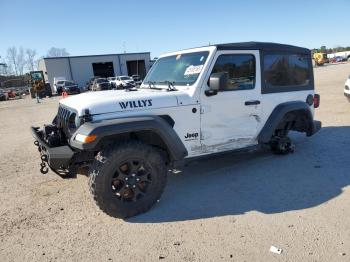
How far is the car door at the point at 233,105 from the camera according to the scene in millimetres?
4543

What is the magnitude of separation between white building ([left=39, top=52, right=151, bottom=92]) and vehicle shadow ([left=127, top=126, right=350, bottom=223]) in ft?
136

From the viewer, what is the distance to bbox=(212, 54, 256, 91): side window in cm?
464

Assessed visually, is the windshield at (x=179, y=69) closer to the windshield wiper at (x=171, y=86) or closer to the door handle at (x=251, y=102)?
the windshield wiper at (x=171, y=86)

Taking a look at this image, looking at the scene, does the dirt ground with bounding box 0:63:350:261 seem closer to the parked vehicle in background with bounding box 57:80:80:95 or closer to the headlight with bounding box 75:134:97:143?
the headlight with bounding box 75:134:97:143

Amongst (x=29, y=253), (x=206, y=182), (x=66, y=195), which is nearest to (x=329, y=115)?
(x=206, y=182)

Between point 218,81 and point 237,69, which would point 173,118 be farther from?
point 237,69

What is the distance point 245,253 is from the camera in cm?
312

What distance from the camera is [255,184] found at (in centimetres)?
471

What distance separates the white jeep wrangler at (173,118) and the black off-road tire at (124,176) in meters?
0.01

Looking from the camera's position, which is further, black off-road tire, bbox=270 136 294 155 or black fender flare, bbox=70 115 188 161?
black off-road tire, bbox=270 136 294 155

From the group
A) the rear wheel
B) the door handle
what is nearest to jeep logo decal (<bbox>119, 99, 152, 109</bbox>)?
the door handle

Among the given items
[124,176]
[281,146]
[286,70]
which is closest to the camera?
[124,176]

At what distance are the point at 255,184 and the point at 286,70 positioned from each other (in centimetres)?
Result: 206

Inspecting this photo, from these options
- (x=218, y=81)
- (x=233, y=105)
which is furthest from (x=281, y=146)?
(x=218, y=81)
